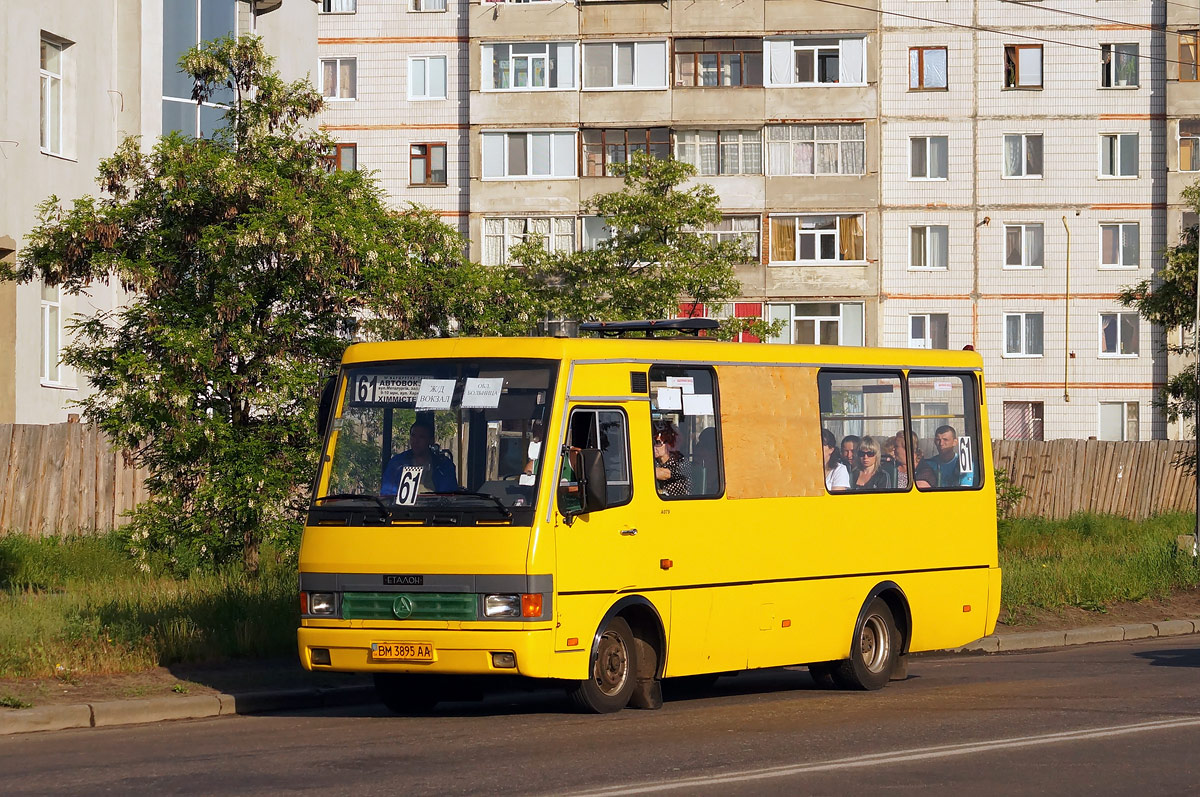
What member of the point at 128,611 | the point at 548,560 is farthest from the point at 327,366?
the point at 548,560

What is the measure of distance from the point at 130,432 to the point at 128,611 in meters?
2.03

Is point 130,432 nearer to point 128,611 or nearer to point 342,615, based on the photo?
point 128,611

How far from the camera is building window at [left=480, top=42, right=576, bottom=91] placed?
59.7 metres

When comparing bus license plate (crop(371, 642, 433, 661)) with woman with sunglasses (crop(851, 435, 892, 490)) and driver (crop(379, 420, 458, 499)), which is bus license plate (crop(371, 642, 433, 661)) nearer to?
driver (crop(379, 420, 458, 499))

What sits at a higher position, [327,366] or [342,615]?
[327,366]

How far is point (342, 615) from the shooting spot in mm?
12781

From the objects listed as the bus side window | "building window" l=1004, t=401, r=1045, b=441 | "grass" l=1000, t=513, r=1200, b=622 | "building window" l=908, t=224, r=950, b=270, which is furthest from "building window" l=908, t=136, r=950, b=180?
the bus side window

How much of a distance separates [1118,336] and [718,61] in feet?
55.1

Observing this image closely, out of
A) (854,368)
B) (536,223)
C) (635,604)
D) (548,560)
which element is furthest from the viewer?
(536,223)

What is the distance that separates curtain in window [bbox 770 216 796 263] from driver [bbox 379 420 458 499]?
46.7 metres

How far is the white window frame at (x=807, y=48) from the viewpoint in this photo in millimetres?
59219

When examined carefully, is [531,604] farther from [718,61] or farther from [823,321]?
[718,61]

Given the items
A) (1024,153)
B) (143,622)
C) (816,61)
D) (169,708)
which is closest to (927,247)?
(1024,153)

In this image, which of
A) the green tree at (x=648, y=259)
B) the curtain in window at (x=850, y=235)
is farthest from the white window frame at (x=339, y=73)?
the curtain in window at (x=850, y=235)
